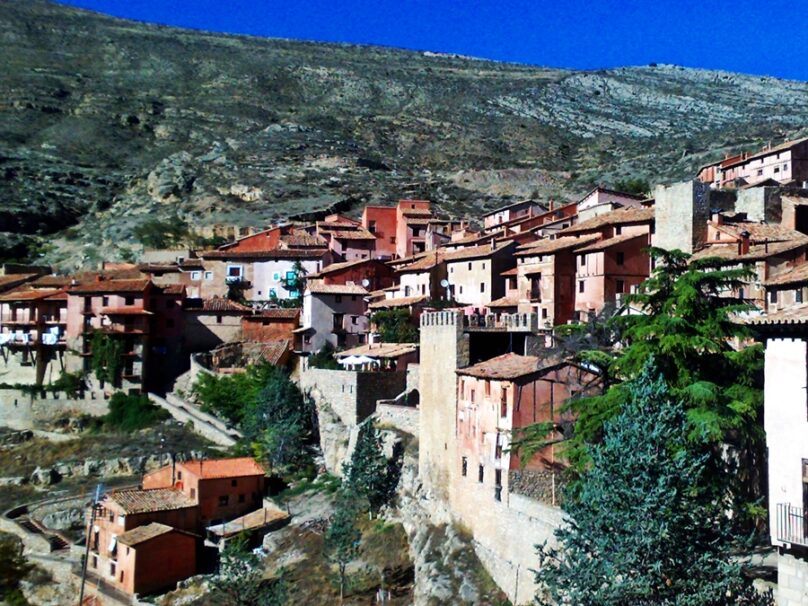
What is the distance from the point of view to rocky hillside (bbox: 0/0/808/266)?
111 meters

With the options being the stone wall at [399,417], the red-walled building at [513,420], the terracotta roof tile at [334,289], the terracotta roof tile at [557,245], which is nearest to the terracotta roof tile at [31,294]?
the terracotta roof tile at [334,289]

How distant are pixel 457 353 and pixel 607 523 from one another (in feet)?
50.3

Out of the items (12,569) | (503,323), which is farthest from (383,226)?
(12,569)

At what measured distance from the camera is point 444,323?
36688mm

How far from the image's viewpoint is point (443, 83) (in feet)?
614

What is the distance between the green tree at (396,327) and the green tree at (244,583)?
15.9 m

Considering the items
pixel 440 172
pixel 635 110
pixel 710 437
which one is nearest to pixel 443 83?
pixel 635 110

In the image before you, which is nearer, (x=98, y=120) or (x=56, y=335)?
(x=56, y=335)

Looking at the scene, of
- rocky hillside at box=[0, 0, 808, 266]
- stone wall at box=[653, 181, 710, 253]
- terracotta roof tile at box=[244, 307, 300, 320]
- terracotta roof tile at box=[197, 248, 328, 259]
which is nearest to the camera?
stone wall at box=[653, 181, 710, 253]

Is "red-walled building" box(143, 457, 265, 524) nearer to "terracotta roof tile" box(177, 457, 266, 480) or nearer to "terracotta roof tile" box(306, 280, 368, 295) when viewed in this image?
"terracotta roof tile" box(177, 457, 266, 480)

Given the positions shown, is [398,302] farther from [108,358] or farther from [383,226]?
[383,226]

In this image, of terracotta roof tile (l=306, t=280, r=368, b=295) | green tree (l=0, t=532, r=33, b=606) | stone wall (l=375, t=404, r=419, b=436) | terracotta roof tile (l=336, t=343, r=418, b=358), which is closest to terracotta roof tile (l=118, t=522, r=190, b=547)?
green tree (l=0, t=532, r=33, b=606)

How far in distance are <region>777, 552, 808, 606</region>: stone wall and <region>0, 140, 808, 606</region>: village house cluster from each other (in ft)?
0.17

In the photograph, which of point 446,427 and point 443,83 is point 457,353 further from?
point 443,83
